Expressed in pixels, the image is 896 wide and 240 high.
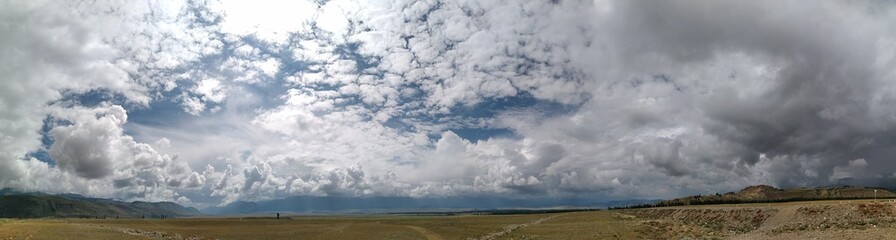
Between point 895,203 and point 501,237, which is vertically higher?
point 895,203

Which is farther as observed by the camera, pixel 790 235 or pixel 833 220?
pixel 833 220

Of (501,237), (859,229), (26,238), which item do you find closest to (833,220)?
(859,229)

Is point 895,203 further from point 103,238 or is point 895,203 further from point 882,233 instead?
point 103,238

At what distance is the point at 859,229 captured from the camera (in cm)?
4894

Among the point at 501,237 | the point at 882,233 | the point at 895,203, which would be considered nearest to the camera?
the point at 882,233

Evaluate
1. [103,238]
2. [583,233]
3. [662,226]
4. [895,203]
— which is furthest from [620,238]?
[103,238]

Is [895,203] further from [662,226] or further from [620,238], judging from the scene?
[620,238]

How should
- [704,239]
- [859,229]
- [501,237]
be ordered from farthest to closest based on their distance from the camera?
[501,237], [704,239], [859,229]

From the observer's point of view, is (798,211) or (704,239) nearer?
(704,239)

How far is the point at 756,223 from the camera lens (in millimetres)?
70312

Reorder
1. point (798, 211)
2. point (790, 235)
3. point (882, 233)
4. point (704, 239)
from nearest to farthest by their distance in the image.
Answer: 1. point (882, 233)
2. point (790, 235)
3. point (704, 239)
4. point (798, 211)

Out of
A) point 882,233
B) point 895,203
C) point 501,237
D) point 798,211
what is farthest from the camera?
point 501,237

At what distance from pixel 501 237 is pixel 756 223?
38.0 m

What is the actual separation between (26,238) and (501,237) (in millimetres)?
64952
